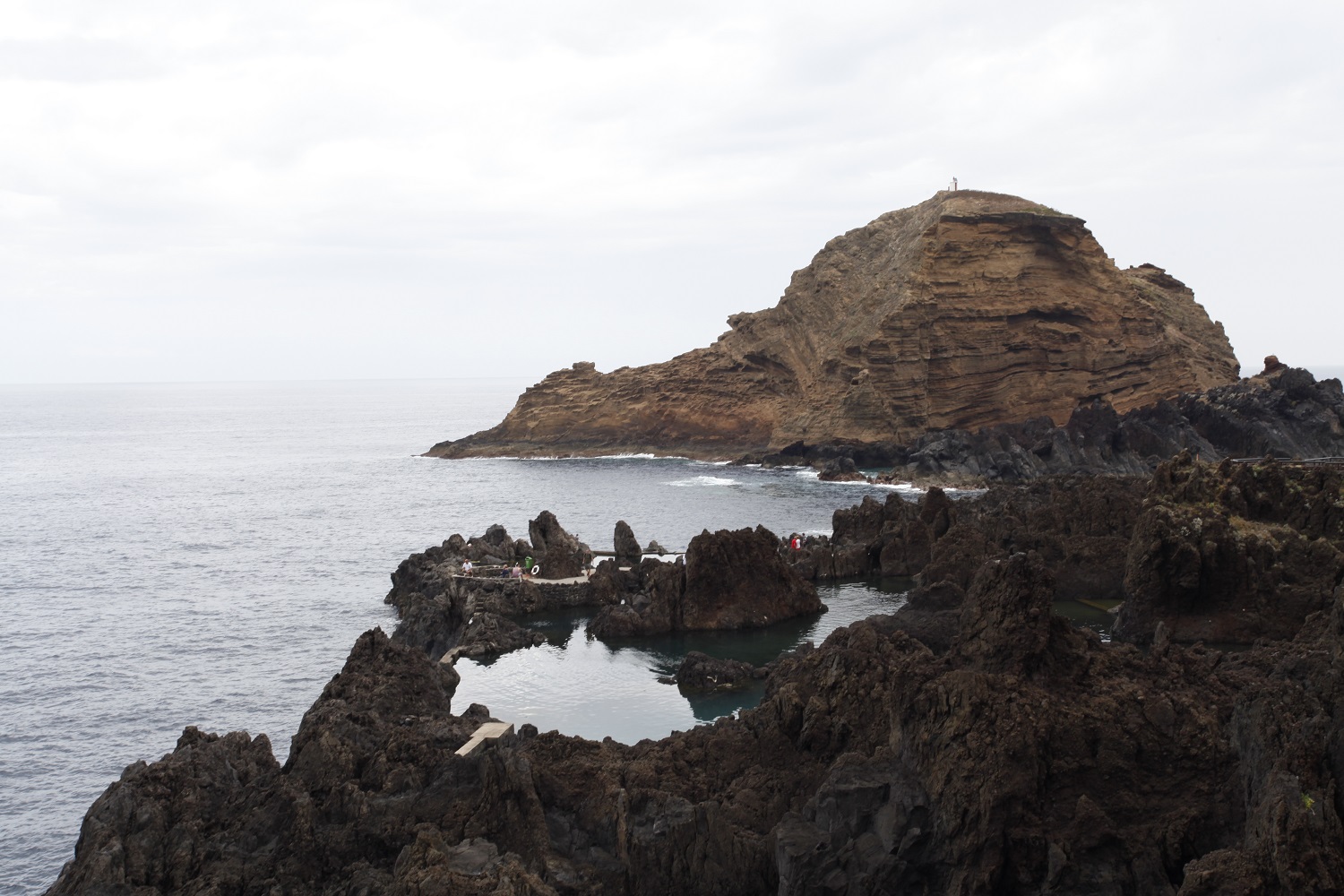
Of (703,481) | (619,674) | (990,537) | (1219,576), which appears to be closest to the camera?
(1219,576)

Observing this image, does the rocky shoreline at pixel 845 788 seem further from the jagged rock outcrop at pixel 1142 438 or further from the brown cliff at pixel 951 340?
the brown cliff at pixel 951 340

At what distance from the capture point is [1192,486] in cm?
4269

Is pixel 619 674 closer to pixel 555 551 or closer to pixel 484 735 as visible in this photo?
pixel 484 735

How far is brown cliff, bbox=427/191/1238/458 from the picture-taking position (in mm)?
116562

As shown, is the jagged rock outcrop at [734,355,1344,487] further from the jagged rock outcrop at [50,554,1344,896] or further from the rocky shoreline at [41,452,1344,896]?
the jagged rock outcrop at [50,554,1344,896]

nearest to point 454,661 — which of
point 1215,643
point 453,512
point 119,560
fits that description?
point 1215,643

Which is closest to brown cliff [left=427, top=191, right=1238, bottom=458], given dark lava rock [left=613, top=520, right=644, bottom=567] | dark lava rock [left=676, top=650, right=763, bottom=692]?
dark lava rock [left=613, top=520, right=644, bottom=567]

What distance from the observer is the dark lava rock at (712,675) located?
123 feet

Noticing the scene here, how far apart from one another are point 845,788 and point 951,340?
101 m

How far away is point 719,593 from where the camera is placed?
47.2 metres

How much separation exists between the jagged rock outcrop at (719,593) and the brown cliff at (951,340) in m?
68.8

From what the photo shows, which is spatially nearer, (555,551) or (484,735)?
(484,735)


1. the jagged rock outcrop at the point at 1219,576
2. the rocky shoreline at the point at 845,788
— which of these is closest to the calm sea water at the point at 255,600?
the rocky shoreline at the point at 845,788

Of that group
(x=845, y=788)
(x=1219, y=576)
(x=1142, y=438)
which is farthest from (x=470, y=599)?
(x=1142, y=438)
